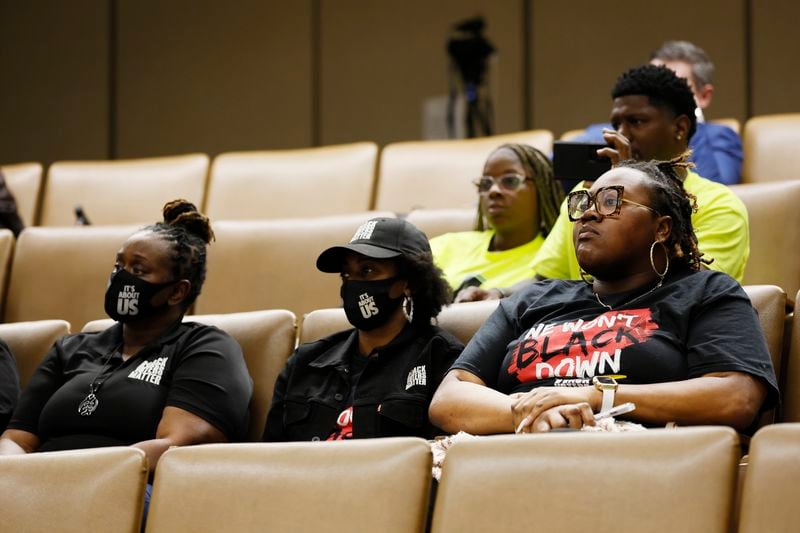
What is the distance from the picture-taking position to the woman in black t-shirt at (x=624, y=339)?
1.77 metres

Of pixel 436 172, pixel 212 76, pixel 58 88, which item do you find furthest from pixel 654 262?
pixel 58 88

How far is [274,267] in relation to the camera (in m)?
3.19

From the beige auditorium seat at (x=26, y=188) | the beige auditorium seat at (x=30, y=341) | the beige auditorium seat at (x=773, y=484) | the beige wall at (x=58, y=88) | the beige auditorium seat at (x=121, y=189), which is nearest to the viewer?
the beige auditorium seat at (x=773, y=484)

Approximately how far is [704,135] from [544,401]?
1.82 metres

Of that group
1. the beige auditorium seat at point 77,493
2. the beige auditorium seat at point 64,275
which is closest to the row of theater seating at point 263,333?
the beige auditorium seat at point 64,275

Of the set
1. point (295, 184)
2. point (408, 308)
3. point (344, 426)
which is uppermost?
point (295, 184)

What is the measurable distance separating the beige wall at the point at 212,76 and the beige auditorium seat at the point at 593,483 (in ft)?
13.0

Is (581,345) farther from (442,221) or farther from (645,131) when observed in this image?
(442,221)

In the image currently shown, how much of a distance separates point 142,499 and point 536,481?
582 millimetres

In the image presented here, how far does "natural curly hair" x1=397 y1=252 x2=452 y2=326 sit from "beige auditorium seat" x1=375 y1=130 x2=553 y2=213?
1.27 m

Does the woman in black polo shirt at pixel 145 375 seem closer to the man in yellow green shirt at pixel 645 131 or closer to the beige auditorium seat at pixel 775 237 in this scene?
the man in yellow green shirt at pixel 645 131

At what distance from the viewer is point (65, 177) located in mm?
4180

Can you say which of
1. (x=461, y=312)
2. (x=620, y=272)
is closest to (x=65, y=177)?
(x=461, y=312)

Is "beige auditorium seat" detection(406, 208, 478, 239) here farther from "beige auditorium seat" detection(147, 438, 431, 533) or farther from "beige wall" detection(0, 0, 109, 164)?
"beige wall" detection(0, 0, 109, 164)
